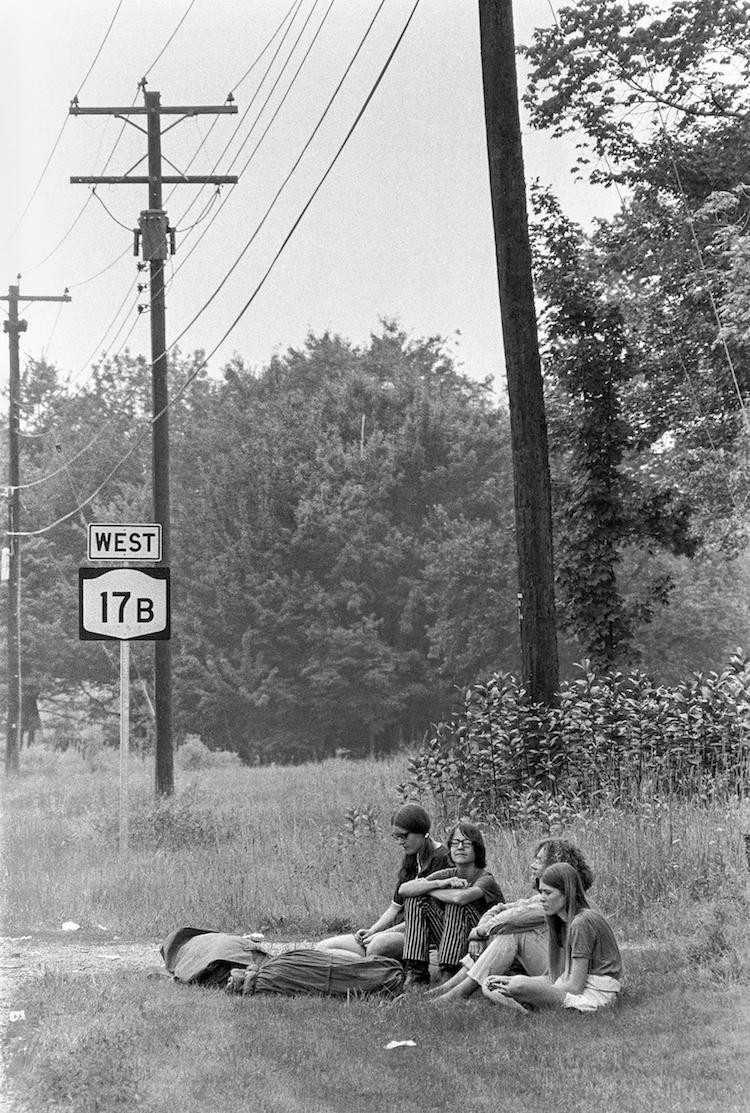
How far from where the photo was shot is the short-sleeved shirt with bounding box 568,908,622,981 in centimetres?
788

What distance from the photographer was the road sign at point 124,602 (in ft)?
42.9

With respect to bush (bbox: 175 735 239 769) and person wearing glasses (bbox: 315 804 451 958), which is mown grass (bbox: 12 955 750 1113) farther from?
bush (bbox: 175 735 239 769)

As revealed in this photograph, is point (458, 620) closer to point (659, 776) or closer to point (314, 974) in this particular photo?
point (659, 776)

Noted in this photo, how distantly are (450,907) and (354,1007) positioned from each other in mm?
920

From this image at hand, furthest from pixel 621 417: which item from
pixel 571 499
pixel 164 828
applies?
pixel 164 828

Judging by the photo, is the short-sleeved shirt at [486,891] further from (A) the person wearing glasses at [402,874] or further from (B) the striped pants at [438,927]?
(A) the person wearing glasses at [402,874]

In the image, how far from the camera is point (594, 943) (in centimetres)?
794

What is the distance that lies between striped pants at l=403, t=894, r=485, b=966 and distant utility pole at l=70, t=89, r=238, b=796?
12191 mm

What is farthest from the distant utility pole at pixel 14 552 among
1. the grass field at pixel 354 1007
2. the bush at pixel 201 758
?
the grass field at pixel 354 1007

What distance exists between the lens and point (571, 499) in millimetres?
25172

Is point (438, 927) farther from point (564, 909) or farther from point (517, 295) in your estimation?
point (517, 295)

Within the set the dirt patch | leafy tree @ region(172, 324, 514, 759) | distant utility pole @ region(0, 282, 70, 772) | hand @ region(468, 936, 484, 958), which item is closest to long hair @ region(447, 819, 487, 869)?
hand @ region(468, 936, 484, 958)

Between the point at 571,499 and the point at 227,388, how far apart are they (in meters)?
33.6

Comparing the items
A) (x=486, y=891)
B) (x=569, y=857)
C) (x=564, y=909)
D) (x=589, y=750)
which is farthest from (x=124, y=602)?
(x=564, y=909)
